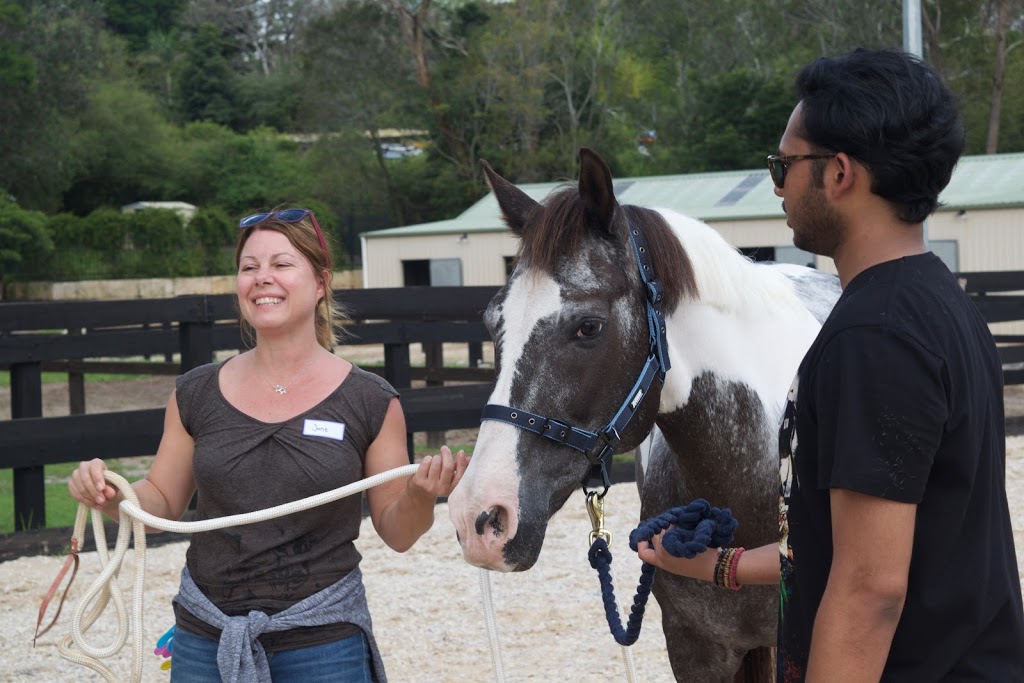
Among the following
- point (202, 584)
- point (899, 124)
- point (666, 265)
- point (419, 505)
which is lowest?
point (202, 584)

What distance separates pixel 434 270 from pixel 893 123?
20.9 meters

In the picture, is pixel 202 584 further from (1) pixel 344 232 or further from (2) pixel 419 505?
(1) pixel 344 232

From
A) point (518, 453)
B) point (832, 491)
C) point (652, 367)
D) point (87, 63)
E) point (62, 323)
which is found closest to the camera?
point (832, 491)

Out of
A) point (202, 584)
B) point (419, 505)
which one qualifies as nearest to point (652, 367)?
point (419, 505)

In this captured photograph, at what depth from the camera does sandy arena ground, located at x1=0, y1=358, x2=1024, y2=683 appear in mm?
A: 4242

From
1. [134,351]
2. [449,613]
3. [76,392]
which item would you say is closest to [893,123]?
[449,613]

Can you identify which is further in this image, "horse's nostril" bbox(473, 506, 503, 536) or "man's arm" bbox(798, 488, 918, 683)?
"horse's nostril" bbox(473, 506, 503, 536)

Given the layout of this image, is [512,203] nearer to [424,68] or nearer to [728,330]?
[728,330]

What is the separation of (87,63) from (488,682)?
35.9 metres

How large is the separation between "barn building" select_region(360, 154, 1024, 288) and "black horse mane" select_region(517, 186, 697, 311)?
1044 cm

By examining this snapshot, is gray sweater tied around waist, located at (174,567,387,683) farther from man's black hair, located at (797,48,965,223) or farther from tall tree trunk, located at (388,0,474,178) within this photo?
tall tree trunk, located at (388,0,474,178)

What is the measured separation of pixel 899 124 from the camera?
1281 mm

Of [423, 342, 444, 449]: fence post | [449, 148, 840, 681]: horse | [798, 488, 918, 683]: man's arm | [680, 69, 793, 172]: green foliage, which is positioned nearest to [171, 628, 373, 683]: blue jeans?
[449, 148, 840, 681]: horse

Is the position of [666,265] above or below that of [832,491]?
above
